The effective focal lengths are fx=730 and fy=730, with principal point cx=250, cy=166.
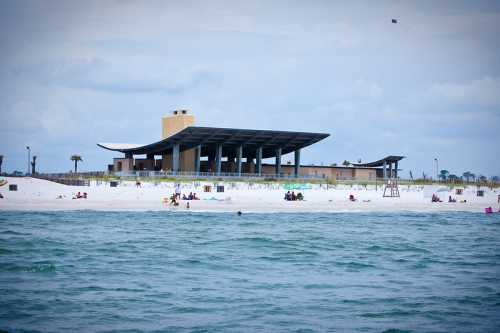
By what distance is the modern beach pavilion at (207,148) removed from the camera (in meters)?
83.3

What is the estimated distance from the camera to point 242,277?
2625 centimetres

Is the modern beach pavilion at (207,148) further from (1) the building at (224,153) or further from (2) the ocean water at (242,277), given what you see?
(2) the ocean water at (242,277)

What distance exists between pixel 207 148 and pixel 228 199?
35205mm

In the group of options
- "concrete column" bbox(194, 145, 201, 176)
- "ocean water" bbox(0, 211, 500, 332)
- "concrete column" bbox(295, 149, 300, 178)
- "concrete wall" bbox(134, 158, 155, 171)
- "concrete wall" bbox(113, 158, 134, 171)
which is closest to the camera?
"ocean water" bbox(0, 211, 500, 332)

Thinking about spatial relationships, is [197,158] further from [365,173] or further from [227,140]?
[365,173]

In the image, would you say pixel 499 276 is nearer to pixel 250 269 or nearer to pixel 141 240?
pixel 250 269

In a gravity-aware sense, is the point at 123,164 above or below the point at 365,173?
above

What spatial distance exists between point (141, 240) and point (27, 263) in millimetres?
8988

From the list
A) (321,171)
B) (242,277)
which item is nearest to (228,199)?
(242,277)

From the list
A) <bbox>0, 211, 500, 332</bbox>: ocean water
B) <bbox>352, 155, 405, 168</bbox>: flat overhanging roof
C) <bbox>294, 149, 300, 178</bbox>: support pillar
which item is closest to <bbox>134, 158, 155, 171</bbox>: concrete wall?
<bbox>294, 149, 300, 178</bbox>: support pillar

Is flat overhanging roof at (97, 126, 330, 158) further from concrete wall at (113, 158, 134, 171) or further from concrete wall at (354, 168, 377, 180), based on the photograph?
concrete wall at (354, 168, 377, 180)

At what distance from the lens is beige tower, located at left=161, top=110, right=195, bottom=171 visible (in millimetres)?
92312

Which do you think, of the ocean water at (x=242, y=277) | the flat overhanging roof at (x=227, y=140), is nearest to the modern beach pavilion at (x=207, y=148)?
the flat overhanging roof at (x=227, y=140)

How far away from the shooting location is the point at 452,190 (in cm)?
8106
